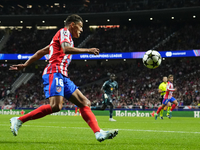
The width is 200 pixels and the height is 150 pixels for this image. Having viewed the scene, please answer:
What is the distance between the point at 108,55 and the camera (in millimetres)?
36531

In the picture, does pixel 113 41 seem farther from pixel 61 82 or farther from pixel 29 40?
pixel 61 82

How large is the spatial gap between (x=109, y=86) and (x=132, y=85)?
18983 millimetres

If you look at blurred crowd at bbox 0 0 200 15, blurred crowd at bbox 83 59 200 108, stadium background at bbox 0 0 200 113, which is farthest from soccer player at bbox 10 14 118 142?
blurred crowd at bbox 0 0 200 15

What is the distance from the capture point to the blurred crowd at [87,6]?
36219 millimetres

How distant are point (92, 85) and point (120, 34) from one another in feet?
25.8

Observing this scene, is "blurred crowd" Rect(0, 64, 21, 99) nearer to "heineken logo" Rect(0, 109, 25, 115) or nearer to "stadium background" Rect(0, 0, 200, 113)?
"stadium background" Rect(0, 0, 200, 113)

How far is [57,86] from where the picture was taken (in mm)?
4941

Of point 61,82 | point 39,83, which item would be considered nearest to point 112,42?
point 39,83

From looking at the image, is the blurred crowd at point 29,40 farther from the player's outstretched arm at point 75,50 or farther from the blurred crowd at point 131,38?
the player's outstretched arm at point 75,50

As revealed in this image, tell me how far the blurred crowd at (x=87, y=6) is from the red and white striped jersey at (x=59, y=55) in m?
31.6

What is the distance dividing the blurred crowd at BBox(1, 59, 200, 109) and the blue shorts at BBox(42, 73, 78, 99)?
2137 cm

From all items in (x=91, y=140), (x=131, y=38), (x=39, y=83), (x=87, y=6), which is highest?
(x=87, y=6)

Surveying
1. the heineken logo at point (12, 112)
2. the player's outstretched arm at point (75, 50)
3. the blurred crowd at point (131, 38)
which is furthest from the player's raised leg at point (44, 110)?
the blurred crowd at point (131, 38)

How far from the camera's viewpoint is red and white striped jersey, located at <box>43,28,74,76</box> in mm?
5070
